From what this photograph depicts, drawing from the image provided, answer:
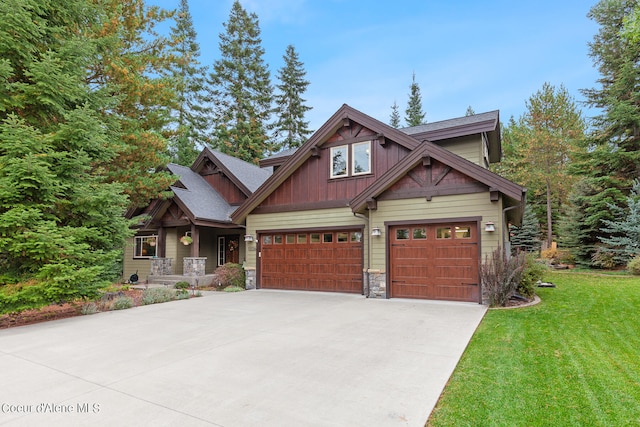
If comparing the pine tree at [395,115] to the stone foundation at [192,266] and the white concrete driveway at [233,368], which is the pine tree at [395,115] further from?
the white concrete driveway at [233,368]

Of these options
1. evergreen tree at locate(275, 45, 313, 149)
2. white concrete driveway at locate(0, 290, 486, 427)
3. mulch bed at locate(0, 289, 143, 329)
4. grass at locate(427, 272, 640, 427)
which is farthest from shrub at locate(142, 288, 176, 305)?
evergreen tree at locate(275, 45, 313, 149)

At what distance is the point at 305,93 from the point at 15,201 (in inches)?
1172

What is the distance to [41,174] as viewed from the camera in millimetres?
6922

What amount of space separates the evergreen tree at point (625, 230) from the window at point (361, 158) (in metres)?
13.9

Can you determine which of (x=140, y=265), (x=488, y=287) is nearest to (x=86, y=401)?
(x=488, y=287)

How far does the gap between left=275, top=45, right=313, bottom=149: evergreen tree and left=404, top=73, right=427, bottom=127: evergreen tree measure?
13.8 meters

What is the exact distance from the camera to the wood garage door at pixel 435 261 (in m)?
8.79

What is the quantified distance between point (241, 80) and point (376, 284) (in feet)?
90.0

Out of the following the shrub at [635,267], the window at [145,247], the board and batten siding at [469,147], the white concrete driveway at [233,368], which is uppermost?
the board and batten siding at [469,147]

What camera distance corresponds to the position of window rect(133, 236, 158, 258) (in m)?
16.5

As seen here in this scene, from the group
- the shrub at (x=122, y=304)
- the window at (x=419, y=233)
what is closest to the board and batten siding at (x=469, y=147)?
the window at (x=419, y=233)

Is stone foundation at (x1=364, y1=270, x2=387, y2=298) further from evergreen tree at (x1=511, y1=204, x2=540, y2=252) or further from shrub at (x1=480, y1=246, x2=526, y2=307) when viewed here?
evergreen tree at (x1=511, y1=204, x2=540, y2=252)

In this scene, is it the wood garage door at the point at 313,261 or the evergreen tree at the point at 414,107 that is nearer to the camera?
the wood garage door at the point at 313,261

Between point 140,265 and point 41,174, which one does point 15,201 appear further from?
point 140,265
